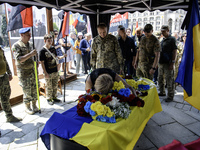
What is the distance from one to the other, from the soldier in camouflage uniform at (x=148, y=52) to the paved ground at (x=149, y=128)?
1006mm

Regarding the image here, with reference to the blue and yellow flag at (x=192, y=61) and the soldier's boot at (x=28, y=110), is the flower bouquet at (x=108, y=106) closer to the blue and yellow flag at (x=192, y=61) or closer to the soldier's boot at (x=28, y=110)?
the blue and yellow flag at (x=192, y=61)

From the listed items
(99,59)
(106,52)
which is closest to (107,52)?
(106,52)

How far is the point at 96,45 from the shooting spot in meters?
3.50

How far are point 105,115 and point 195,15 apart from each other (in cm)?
185

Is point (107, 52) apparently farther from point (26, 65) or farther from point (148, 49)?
point (26, 65)

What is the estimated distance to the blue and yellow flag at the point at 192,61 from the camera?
2.03 meters

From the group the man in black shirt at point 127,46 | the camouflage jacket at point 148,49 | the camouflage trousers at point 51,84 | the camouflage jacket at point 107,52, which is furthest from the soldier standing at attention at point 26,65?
the camouflage jacket at point 148,49

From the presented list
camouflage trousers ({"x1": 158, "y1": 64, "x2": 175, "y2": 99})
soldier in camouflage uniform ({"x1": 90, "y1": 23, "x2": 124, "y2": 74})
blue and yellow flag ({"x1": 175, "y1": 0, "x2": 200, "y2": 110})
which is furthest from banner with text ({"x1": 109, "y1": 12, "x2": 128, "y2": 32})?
blue and yellow flag ({"x1": 175, "y1": 0, "x2": 200, "y2": 110})

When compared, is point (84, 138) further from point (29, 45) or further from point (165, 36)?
point (165, 36)

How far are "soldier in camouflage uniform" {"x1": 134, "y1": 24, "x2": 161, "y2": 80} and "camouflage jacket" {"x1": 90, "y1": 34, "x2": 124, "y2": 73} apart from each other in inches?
27.7

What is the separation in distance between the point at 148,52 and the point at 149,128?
190 centimetres

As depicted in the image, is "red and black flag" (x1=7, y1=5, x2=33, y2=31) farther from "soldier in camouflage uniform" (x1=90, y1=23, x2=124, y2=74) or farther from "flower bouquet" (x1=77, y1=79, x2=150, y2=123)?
"flower bouquet" (x1=77, y1=79, x2=150, y2=123)

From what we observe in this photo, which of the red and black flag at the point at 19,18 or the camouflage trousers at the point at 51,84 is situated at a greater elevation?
the red and black flag at the point at 19,18

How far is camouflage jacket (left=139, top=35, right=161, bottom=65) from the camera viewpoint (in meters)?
3.64
